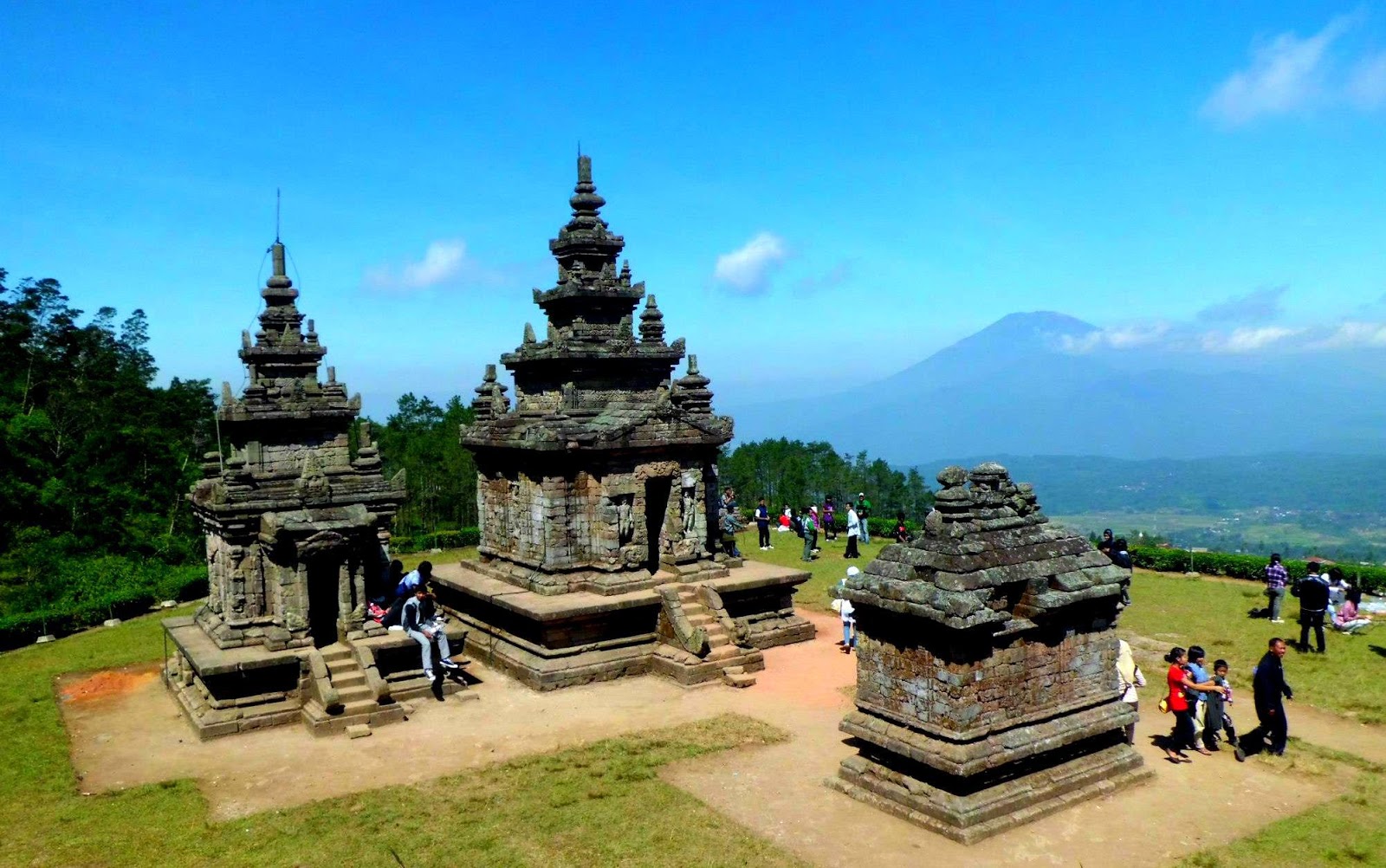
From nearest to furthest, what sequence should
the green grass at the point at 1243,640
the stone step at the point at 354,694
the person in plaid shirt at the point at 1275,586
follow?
the green grass at the point at 1243,640 < the stone step at the point at 354,694 < the person in plaid shirt at the point at 1275,586

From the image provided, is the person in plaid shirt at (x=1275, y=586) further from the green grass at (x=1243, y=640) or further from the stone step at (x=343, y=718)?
the stone step at (x=343, y=718)

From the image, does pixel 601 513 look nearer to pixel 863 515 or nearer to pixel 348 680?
pixel 348 680

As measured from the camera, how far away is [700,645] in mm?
19031

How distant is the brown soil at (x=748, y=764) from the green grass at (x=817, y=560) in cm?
565

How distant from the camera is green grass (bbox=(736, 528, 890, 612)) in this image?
26.4 meters

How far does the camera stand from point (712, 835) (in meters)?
11.3

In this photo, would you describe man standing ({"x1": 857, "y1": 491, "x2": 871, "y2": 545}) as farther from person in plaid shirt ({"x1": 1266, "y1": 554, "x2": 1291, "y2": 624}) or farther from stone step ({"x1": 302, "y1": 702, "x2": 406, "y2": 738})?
stone step ({"x1": 302, "y1": 702, "x2": 406, "y2": 738})

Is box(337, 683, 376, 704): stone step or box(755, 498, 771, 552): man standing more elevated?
box(755, 498, 771, 552): man standing

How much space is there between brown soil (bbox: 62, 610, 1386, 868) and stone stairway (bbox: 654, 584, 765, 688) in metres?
0.36

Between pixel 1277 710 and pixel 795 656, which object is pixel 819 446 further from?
pixel 1277 710

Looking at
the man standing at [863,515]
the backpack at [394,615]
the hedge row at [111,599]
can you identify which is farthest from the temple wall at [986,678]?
the man standing at [863,515]

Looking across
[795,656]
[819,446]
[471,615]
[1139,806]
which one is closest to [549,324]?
[471,615]

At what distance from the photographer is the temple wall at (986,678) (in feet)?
36.6

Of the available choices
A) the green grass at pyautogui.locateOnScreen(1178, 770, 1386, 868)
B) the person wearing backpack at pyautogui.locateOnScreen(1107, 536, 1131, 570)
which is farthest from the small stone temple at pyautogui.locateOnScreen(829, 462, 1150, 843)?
the person wearing backpack at pyautogui.locateOnScreen(1107, 536, 1131, 570)
